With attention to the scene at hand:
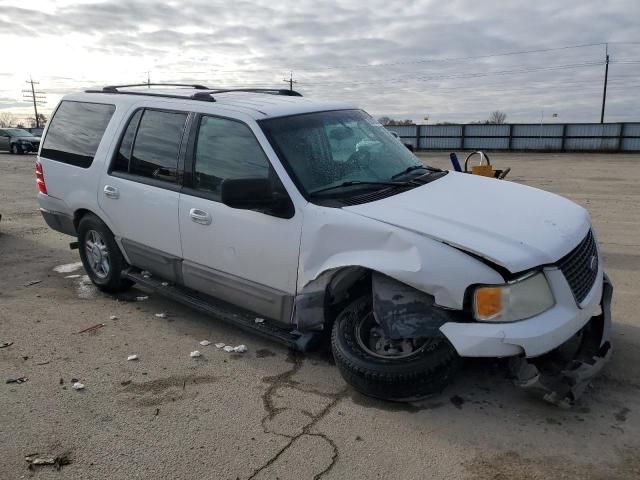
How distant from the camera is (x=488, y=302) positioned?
2.97 meters

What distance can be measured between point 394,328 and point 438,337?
264mm

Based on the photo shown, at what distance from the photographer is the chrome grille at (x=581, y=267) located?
124 inches

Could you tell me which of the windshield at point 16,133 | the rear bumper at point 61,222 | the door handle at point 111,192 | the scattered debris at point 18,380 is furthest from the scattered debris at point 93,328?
the windshield at point 16,133

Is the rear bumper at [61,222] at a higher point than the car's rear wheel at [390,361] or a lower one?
higher

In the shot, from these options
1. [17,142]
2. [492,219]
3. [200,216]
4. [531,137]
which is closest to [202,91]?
[200,216]

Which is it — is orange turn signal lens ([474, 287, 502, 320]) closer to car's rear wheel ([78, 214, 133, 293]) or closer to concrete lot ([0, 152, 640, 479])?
concrete lot ([0, 152, 640, 479])

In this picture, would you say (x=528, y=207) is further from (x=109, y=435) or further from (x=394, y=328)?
(x=109, y=435)

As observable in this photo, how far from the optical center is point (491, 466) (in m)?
2.80

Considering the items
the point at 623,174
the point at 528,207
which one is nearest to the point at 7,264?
the point at 528,207

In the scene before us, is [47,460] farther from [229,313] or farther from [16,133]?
[16,133]

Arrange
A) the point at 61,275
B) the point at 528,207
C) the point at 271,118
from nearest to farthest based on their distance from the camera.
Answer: the point at 528,207
the point at 271,118
the point at 61,275

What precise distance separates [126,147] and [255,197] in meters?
2.03

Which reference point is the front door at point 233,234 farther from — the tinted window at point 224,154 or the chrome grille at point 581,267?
the chrome grille at point 581,267

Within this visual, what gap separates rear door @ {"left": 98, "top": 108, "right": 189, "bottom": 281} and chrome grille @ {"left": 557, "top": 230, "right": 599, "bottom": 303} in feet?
9.40
